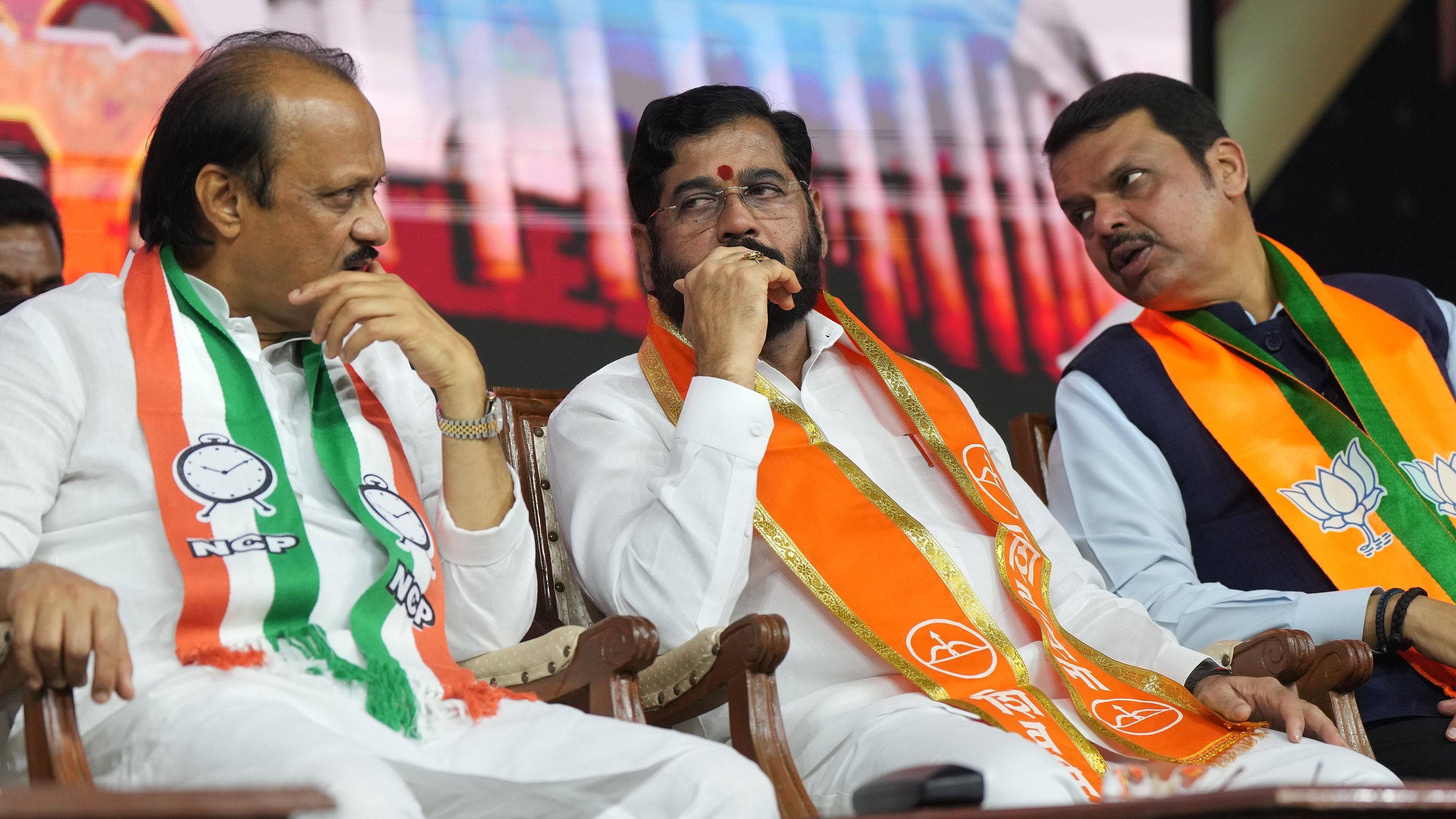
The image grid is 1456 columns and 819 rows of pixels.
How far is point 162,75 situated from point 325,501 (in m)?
1.93

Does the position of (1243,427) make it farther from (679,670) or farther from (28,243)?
(28,243)

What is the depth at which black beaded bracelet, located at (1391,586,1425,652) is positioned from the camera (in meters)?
2.54

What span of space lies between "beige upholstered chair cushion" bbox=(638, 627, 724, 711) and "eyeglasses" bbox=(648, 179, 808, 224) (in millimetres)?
895

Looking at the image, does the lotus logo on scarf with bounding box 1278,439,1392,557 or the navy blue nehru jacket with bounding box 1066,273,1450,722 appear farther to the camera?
the lotus logo on scarf with bounding box 1278,439,1392,557

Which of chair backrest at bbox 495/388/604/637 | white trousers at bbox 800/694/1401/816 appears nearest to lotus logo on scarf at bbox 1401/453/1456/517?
white trousers at bbox 800/694/1401/816

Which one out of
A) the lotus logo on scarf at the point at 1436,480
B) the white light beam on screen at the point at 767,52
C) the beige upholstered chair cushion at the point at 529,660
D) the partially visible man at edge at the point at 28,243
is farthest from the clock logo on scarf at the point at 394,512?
the white light beam on screen at the point at 767,52

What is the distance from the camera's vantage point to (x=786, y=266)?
2.65 m

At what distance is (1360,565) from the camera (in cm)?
275

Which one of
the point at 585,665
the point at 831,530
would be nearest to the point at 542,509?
the point at 831,530

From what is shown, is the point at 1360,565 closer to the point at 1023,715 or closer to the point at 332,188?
the point at 1023,715

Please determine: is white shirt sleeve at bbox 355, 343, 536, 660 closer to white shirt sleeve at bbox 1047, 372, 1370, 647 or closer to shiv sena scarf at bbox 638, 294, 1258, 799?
shiv sena scarf at bbox 638, 294, 1258, 799

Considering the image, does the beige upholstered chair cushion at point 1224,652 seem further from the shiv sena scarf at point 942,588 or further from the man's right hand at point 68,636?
the man's right hand at point 68,636

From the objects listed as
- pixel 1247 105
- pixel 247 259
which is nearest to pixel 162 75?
pixel 247 259

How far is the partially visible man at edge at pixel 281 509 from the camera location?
170 cm
